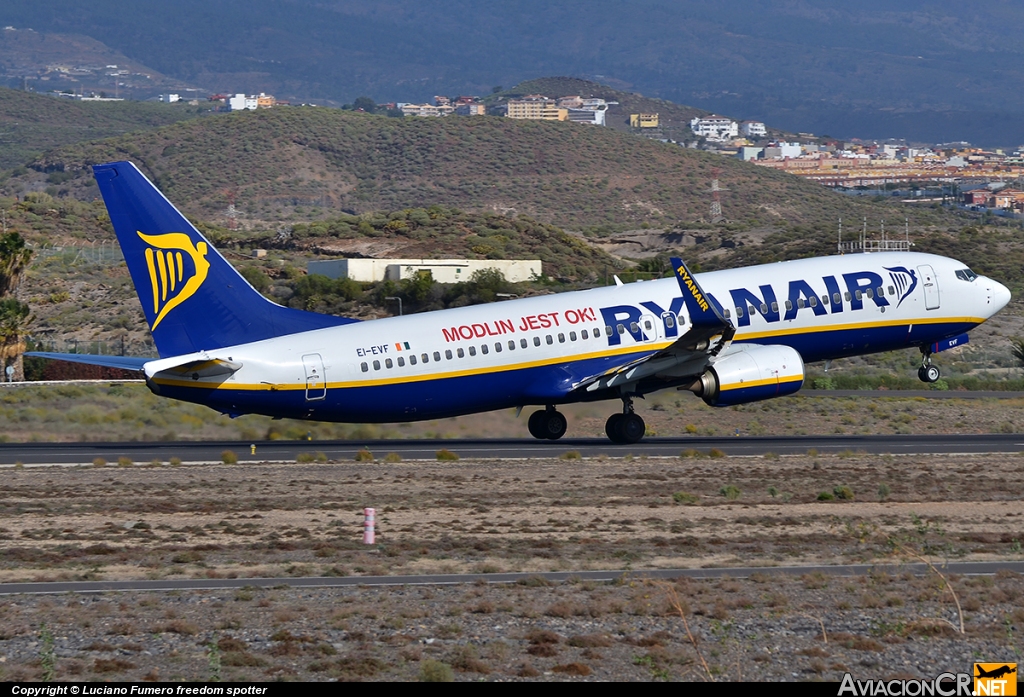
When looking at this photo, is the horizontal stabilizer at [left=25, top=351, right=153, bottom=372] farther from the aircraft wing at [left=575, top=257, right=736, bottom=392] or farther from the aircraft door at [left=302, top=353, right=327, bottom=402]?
the aircraft wing at [left=575, top=257, right=736, bottom=392]

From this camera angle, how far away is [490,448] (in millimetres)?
44656

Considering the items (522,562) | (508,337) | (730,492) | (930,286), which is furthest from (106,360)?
(930,286)

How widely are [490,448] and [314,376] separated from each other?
8.12 metres

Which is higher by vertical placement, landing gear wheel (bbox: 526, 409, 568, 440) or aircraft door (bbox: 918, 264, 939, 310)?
aircraft door (bbox: 918, 264, 939, 310)

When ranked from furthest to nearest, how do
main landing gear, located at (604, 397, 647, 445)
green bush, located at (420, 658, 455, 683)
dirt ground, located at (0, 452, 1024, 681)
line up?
main landing gear, located at (604, 397, 647, 445) → dirt ground, located at (0, 452, 1024, 681) → green bush, located at (420, 658, 455, 683)

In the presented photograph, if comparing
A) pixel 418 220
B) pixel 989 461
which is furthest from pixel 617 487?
pixel 418 220

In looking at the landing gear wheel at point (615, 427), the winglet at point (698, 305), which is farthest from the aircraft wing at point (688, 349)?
the landing gear wheel at point (615, 427)

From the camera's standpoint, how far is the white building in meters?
100

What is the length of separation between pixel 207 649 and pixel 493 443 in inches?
1119

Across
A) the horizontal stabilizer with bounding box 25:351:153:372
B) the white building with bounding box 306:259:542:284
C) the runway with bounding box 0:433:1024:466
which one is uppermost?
the white building with bounding box 306:259:542:284

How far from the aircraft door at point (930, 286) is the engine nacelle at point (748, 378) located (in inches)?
279

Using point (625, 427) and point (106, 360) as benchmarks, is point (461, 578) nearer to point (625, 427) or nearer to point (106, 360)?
point (106, 360)

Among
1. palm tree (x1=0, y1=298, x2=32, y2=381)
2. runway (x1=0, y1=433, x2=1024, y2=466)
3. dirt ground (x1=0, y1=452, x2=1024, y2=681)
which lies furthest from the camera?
palm tree (x1=0, y1=298, x2=32, y2=381)

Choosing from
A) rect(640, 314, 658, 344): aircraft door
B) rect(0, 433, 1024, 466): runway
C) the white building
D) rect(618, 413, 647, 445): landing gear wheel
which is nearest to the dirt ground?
rect(0, 433, 1024, 466): runway
